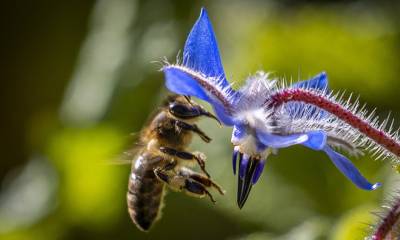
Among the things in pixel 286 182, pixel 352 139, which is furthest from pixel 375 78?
pixel 352 139

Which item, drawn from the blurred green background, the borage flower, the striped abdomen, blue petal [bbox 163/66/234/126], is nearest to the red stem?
the borage flower

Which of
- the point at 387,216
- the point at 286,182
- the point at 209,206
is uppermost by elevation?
the point at 387,216

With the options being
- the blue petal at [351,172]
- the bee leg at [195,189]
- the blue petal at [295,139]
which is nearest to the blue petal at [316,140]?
the blue petal at [295,139]

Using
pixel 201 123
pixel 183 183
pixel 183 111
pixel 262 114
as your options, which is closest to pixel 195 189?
pixel 183 183

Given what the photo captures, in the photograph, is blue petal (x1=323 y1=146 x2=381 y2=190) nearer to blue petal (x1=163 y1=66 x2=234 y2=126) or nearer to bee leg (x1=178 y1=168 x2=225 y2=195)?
blue petal (x1=163 y1=66 x2=234 y2=126)

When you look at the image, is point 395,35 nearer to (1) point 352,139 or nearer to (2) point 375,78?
(2) point 375,78

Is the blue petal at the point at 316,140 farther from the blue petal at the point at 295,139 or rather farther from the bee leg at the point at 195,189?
the bee leg at the point at 195,189

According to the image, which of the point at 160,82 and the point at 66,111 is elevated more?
the point at 160,82
